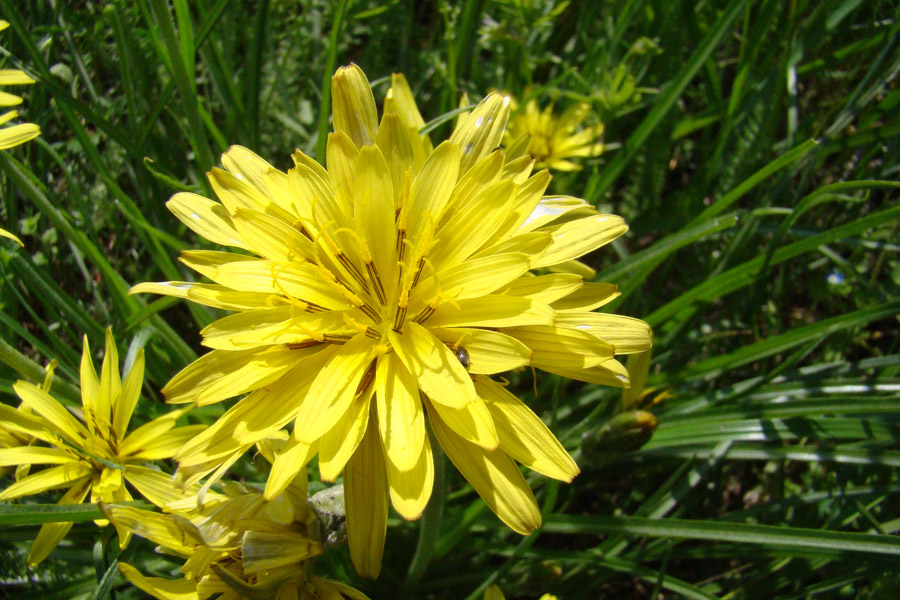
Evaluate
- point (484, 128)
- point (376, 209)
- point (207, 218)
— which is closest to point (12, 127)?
point (207, 218)

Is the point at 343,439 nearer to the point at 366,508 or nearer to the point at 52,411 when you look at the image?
the point at 366,508

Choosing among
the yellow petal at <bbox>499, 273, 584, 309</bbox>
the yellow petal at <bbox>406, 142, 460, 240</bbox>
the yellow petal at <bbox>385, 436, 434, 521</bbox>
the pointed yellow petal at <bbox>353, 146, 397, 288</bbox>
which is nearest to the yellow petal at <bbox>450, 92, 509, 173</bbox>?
the yellow petal at <bbox>406, 142, 460, 240</bbox>

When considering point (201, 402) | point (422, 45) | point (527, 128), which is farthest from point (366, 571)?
point (422, 45)

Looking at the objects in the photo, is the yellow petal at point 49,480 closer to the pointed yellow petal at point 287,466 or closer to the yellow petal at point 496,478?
the pointed yellow petal at point 287,466

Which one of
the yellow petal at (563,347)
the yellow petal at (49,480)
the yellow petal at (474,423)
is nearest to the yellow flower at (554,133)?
the yellow petal at (563,347)

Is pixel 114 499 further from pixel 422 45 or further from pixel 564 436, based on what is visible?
pixel 422 45

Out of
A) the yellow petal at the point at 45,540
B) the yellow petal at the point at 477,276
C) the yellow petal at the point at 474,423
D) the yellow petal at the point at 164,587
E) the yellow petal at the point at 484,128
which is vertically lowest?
the yellow petal at the point at 45,540

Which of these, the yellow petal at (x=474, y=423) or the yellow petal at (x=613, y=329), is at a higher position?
the yellow petal at (x=613, y=329)
